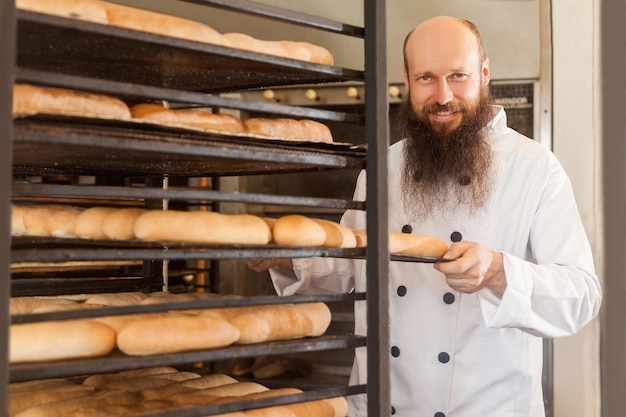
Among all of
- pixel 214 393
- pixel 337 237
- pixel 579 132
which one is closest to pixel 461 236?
pixel 337 237

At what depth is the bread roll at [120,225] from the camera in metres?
1.15

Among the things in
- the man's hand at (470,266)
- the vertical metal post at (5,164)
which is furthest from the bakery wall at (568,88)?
the vertical metal post at (5,164)

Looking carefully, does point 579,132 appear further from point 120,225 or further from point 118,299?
point 120,225

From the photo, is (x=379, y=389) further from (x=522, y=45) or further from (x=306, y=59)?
(x=522, y=45)

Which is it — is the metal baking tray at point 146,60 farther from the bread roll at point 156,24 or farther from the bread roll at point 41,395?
the bread roll at point 41,395

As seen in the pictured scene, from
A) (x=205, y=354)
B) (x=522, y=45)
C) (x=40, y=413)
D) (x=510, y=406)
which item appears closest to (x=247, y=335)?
(x=205, y=354)

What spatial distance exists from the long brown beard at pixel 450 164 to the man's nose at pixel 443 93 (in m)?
0.02

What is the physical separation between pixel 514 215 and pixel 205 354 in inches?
Result: 48.2

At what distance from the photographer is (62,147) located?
99 cm

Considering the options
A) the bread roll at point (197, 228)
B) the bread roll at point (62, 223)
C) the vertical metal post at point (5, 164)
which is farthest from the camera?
the bread roll at point (62, 223)

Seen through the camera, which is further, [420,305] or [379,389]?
[420,305]

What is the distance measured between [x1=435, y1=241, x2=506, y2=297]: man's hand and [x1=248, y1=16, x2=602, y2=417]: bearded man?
0.83ft

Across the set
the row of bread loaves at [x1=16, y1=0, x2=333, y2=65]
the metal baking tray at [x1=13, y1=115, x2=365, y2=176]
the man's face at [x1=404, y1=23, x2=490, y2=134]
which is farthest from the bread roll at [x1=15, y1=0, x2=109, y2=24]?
the man's face at [x1=404, y1=23, x2=490, y2=134]

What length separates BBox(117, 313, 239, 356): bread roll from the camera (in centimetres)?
104
